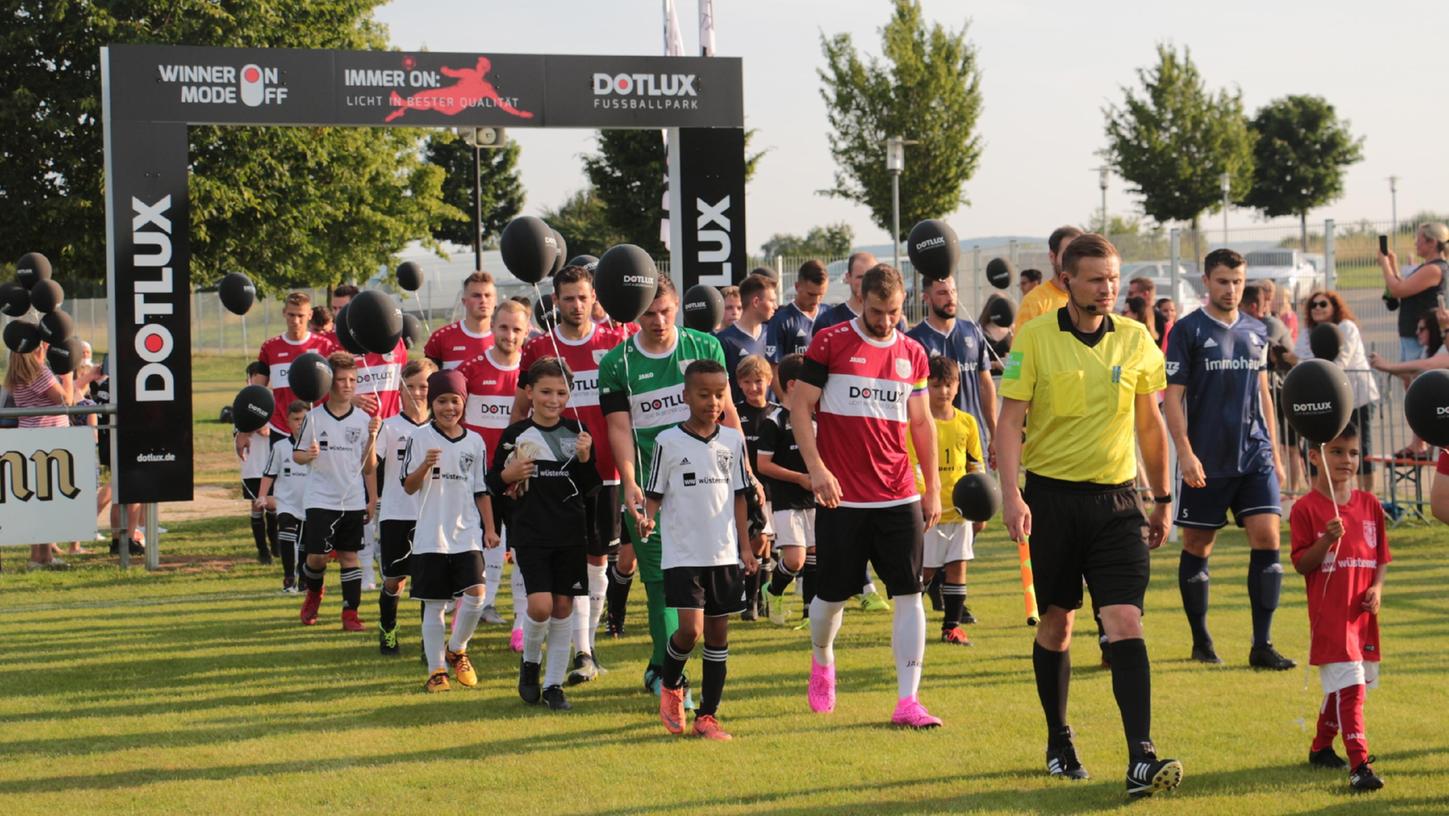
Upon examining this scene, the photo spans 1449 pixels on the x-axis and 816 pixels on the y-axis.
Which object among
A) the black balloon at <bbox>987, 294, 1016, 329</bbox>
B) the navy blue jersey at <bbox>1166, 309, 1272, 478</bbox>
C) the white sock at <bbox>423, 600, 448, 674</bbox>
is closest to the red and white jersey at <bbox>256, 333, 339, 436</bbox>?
the white sock at <bbox>423, 600, 448, 674</bbox>

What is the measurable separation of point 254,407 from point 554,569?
224 inches

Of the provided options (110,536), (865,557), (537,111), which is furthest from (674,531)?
(110,536)

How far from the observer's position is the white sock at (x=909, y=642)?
701 centimetres

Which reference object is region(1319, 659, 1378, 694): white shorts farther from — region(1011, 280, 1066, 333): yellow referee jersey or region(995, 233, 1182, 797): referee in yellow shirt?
region(1011, 280, 1066, 333): yellow referee jersey

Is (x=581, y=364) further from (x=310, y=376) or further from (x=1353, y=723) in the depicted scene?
(x=1353, y=723)

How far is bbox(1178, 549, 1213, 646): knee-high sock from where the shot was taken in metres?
8.38

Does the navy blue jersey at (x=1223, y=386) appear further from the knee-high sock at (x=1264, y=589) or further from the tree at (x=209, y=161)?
the tree at (x=209, y=161)

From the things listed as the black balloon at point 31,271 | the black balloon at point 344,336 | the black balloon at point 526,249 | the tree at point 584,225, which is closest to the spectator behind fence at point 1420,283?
the black balloon at point 526,249

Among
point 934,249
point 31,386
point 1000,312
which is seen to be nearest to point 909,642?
point 934,249

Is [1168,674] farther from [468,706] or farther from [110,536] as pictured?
[110,536]

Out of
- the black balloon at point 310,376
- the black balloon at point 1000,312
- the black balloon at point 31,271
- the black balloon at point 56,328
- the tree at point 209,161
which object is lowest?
the black balloon at point 310,376

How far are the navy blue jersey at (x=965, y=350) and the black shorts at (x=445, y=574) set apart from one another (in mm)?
3172

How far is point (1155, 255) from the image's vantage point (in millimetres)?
26516

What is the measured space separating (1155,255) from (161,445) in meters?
18.5
